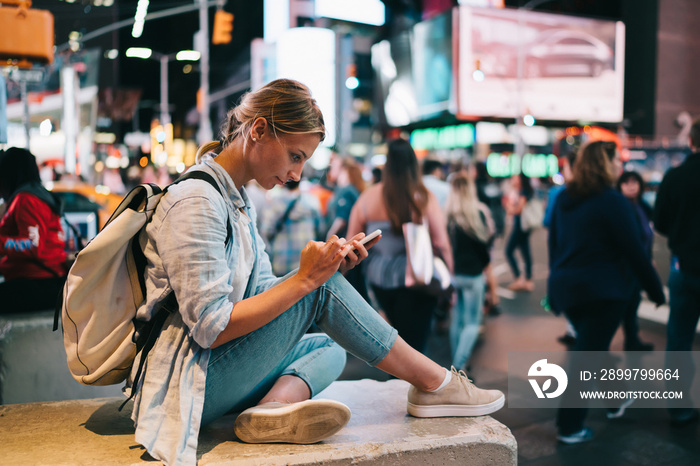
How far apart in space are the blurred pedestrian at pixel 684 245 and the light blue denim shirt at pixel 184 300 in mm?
3507

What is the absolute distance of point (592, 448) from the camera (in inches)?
164

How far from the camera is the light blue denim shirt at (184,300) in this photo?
7.27ft

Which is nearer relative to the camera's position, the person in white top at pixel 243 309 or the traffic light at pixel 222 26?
the person in white top at pixel 243 309

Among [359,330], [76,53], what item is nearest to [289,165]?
[359,330]

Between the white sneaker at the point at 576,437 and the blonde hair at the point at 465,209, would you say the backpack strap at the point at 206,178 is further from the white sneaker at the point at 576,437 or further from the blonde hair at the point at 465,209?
the blonde hair at the point at 465,209

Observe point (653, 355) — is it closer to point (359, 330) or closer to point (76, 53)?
point (359, 330)

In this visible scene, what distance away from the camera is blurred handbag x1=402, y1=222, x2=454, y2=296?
14.6ft

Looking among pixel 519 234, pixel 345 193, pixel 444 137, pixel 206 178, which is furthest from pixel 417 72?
pixel 206 178

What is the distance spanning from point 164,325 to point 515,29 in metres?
40.5

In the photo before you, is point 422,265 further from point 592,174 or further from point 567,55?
point 567,55

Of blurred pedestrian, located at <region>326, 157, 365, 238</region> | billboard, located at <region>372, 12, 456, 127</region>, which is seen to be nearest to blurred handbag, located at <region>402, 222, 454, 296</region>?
blurred pedestrian, located at <region>326, 157, 365, 238</region>

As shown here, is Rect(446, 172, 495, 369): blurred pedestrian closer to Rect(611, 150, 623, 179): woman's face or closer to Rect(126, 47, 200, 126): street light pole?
Rect(611, 150, 623, 179): woman's face

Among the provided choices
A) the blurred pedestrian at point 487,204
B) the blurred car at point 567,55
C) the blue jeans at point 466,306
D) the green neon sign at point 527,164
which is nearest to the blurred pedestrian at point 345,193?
the blue jeans at point 466,306

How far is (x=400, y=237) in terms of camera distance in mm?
4629
